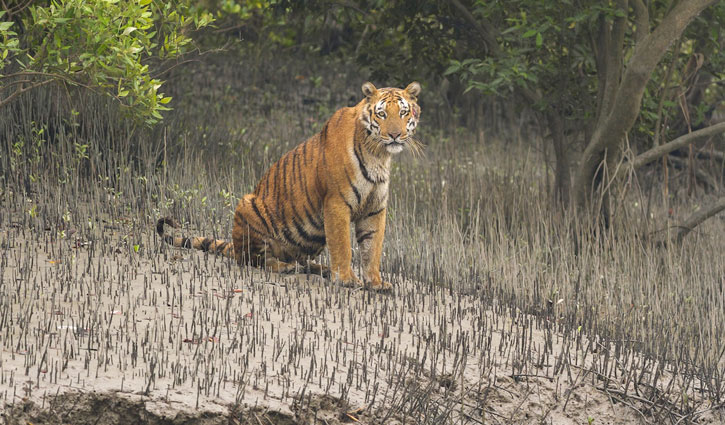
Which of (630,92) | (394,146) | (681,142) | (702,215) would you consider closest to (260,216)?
(394,146)

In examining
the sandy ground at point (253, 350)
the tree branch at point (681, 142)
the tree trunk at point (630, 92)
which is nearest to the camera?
the sandy ground at point (253, 350)

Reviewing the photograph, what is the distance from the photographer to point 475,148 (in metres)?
14.6

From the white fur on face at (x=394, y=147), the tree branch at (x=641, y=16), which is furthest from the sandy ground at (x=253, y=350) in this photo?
the tree branch at (x=641, y=16)

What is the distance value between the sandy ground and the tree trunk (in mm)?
2733

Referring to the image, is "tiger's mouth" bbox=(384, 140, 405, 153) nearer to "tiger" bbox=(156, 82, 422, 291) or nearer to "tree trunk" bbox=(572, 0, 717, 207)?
"tiger" bbox=(156, 82, 422, 291)

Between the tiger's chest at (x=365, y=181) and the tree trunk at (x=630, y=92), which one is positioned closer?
the tiger's chest at (x=365, y=181)

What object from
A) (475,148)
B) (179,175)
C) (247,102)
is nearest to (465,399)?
(179,175)

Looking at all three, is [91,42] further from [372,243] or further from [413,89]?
[372,243]

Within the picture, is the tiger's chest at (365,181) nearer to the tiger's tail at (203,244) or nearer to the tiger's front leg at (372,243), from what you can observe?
the tiger's front leg at (372,243)

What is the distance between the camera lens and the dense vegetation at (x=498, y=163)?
6684 mm

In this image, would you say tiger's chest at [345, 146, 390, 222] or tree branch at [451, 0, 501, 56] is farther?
tree branch at [451, 0, 501, 56]

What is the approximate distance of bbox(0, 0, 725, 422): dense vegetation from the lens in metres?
6.68

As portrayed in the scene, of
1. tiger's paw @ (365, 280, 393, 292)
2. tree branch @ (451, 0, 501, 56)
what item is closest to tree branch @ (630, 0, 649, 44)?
tree branch @ (451, 0, 501, 56)

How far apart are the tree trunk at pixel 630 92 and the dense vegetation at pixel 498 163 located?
0.02 meters
